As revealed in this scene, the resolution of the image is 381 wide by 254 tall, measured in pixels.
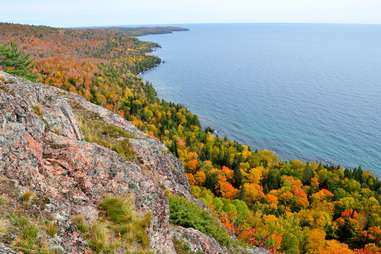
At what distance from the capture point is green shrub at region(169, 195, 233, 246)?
2211cm

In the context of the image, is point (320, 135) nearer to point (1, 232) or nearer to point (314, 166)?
point (314, 166)

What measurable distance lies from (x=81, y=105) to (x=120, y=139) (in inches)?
289

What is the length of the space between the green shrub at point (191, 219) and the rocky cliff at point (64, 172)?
0.82m

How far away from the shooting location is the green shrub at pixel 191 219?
22.1 meters

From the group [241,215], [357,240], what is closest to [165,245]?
[241,215]

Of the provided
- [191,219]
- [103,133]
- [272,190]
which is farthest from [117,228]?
[272,190]

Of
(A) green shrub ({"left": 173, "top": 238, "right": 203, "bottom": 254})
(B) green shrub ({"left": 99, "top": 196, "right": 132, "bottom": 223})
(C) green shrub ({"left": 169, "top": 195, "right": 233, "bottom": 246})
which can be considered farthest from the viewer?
(C) green shrub ({"left": 169, "top": 195, "right": 233, "bottom": 246})

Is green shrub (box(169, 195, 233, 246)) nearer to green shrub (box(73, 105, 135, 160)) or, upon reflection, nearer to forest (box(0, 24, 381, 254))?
green shrub (box(73, 105, 135, 160))

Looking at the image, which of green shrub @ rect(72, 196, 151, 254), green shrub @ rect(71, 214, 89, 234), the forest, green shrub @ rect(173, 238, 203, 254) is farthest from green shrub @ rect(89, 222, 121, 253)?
the forest

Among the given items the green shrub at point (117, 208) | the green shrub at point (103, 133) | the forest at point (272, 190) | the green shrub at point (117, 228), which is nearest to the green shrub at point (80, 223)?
the green shrub at point (117, 228)

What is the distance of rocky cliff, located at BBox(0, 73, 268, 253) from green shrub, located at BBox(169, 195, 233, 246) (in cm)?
82

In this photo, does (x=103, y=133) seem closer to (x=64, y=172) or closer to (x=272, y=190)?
(x=64, y=172)

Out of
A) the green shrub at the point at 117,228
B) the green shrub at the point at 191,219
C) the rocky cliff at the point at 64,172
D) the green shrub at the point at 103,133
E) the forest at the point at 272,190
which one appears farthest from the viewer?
A: the forest at the point at 272,190

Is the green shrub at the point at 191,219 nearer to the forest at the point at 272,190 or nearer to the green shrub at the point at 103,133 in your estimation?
the green shrub at the point at 103,133
